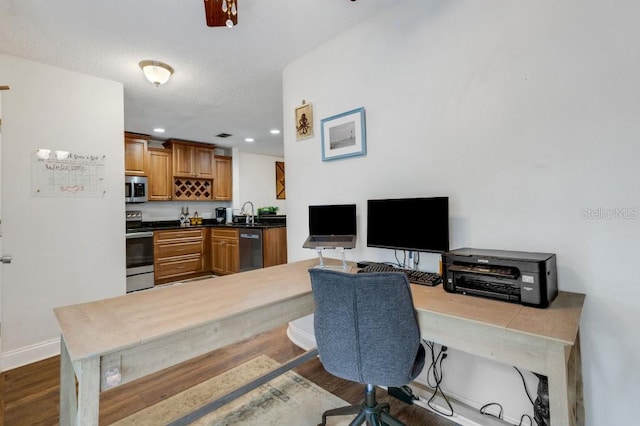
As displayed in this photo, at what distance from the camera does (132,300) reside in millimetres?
1377

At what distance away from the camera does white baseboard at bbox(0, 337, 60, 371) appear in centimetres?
230

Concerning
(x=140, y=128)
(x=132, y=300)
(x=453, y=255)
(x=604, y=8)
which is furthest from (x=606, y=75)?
(x=140, y=128)

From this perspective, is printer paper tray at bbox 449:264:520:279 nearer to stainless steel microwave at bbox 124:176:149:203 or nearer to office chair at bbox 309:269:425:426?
office chair at bbox 309:269:425:426

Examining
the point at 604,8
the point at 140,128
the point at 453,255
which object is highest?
the point at 140,128

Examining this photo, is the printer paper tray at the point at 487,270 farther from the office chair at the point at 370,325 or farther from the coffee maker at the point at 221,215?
the coffee maker at the point at 221,215

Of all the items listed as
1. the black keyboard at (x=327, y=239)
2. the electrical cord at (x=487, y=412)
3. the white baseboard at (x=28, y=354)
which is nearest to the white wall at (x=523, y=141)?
the electrical cord at (x=487, y=412)

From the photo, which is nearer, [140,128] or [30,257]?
[30,257]

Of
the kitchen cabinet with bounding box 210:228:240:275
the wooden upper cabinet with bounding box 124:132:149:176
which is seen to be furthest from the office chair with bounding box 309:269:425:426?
the wooden upper cabinet with bounding box 124:132:149:176

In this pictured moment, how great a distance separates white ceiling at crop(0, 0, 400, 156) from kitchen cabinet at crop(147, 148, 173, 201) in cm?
162

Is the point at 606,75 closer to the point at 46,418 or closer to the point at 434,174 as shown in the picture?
the point at 434,174

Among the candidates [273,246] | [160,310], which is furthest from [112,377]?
[273,246]

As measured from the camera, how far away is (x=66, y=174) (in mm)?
2625

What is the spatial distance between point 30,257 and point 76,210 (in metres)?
0.50

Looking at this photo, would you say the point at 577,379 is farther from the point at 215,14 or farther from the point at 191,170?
the point at 191,170
